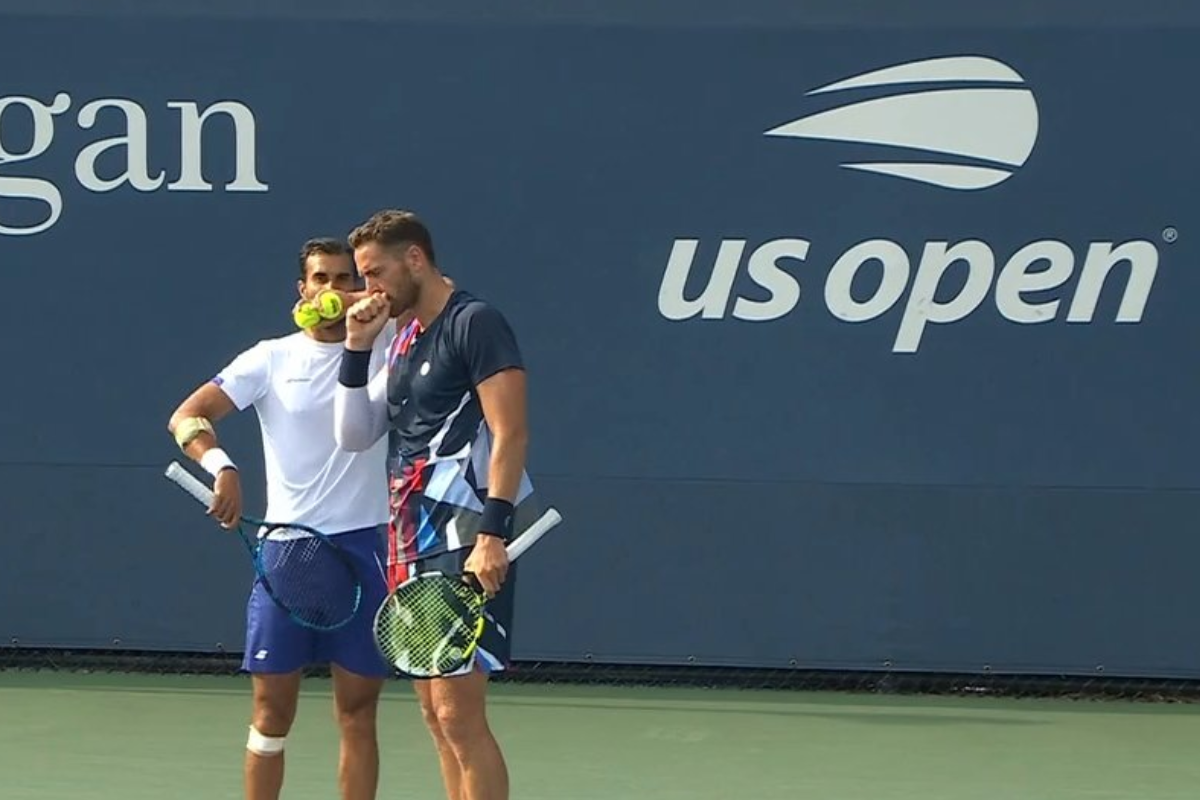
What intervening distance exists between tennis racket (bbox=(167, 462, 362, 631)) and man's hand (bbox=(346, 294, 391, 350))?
1.65ft

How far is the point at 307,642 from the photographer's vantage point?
507 cm

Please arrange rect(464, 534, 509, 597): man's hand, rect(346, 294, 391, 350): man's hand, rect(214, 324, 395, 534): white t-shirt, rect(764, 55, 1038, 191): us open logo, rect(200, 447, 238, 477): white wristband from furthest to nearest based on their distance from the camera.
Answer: rect(764, 55, 1038, 191): us open logo
rect(214, 324, 395, 534): white t-shirt
rect(200, 447, 238, 477): white wristband
rect(346, 294, 391, 350): man's hand
rect(464, 534, 509, 597): man's hand

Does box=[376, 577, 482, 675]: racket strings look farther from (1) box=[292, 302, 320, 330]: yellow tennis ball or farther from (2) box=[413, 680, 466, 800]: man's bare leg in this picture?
(1) box=[292, 302, 320, 330]: yellow tennis ball

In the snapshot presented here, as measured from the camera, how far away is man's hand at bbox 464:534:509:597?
4508 mm

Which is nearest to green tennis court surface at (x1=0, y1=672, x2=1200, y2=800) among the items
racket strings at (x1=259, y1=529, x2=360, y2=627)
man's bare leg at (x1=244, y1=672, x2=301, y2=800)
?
man's bare leg at (x1=244, y1=672, x2=301, y2=800)

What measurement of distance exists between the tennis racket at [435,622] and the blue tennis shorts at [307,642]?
380 millimetres

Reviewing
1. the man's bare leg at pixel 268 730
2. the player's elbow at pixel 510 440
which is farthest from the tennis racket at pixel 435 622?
the man's bare leg at pixel 268 730

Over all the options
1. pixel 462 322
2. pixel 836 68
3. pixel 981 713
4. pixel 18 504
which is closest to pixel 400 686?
pixel 18 504

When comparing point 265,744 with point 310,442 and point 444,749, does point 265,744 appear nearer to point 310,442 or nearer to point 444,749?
point 444,749

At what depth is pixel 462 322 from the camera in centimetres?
468

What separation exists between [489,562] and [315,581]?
2.34ft

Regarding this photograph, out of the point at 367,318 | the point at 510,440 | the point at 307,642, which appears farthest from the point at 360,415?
the point at 307,642

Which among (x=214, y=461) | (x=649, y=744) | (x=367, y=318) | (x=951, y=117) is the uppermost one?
(x=951, y=117)

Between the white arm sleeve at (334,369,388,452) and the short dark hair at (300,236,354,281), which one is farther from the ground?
the short dark hair at (300,236,354,281)
